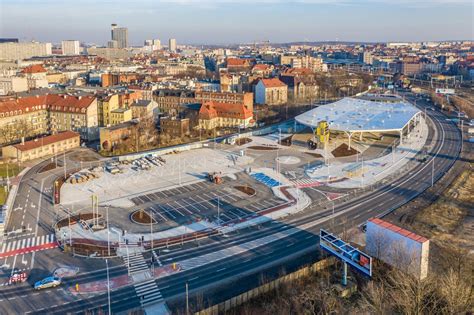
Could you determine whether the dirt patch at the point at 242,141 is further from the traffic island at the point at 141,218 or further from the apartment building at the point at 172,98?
the traffic island at the point at 141,218

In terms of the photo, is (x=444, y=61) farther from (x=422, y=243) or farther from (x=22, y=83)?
(x=422, y=243)

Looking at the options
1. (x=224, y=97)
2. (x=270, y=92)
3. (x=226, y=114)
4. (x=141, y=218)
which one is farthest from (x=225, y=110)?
(x=141, y=218)

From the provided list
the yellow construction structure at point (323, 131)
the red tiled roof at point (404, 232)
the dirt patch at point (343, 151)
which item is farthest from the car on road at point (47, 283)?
the yellow construction structure at point (323, 131)

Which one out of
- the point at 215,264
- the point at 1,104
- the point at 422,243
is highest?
the point at 1,104

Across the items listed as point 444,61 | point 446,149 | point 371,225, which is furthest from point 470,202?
point 444,61

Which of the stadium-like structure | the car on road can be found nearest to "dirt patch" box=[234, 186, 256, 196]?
the stadium-like structure

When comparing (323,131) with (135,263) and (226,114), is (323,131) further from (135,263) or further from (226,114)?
(135,263)
